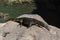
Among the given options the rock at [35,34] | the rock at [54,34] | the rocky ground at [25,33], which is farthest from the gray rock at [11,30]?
the rock at [54,34]

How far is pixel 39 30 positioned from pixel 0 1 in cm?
513

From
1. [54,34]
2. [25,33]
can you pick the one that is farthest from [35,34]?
[54,34]

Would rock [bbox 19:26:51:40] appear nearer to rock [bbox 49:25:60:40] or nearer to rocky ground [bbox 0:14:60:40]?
rocky ground [bbox 0:14:60:40]

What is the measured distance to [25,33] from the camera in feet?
18.3

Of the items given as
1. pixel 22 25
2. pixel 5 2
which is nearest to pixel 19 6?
pixel 5 2

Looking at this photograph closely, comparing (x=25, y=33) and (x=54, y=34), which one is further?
(x=54, y=34)

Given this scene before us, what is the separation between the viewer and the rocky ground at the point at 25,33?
5.54 metres

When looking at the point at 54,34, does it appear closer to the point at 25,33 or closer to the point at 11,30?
the point at 25,33

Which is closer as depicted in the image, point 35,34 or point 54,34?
point 35,34

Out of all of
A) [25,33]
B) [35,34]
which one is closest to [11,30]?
[25,33]

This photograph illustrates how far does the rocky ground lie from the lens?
5.54 m

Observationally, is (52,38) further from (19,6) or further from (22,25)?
(19,6)

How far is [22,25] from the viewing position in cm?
600

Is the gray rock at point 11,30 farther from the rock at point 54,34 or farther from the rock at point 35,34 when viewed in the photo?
the rock at point 54,34
